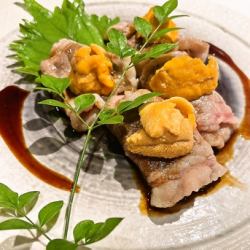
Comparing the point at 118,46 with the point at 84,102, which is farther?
the point at 118,46

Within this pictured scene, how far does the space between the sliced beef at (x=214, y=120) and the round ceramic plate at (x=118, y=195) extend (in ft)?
0.48

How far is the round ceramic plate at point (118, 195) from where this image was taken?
242 cm

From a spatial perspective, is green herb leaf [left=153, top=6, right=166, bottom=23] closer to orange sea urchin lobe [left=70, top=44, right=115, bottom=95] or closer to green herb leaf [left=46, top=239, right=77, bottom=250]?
orange sea urchin lobe [left=70, top=44, right=115, bottom=95]

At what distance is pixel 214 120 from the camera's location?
9.93ft

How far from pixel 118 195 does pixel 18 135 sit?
2.97 ft

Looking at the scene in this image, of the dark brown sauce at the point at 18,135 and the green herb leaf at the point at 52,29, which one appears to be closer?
the dark brown sauce at the point at 18,135

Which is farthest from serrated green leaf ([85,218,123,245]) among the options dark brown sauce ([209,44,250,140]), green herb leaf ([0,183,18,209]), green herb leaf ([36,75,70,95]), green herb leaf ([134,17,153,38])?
green herb leaf ([134,17,153,38])

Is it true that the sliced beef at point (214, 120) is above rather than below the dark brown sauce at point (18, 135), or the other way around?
above

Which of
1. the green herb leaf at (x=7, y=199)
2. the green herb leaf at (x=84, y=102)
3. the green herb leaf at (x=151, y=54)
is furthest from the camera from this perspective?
the green herb leaf at (x=151, y=54)

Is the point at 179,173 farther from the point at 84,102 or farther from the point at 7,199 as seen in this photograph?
the point at 7,199

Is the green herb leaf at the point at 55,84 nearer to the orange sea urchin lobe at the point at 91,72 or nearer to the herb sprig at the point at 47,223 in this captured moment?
the orange sea urchin lobe at the point at 91,72

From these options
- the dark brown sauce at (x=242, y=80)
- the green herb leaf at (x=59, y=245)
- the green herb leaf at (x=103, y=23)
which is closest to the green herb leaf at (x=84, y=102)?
the green herb leaf at (x=59, y=245)

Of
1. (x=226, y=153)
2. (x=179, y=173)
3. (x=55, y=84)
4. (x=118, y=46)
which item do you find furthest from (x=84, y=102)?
(x=226, y=153)

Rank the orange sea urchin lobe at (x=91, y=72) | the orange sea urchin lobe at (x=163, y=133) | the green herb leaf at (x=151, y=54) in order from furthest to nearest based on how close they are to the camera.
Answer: the orange sea urchin lobe at (x=91, y=72) < the green herb leaf at (x=151, y=54) < the orange sea urchin lobe at (x=163, y=133)
